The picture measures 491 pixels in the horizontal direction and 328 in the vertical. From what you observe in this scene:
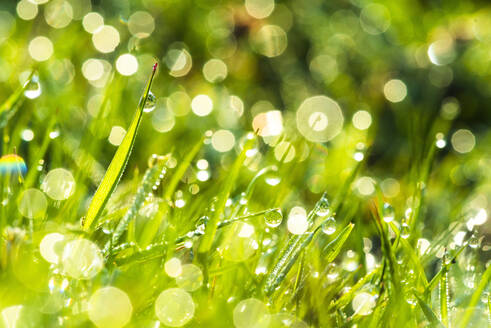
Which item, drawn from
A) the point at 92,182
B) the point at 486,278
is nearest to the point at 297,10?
the point at 92,182

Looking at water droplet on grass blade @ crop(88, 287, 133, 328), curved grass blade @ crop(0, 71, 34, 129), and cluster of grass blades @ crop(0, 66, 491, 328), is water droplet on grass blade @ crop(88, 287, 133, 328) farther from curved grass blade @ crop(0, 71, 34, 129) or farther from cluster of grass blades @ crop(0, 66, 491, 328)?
curved grass blade @ crop(0, 71, 34, 129)

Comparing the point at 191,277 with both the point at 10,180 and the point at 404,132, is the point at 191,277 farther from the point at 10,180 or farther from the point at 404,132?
the point at 404,132

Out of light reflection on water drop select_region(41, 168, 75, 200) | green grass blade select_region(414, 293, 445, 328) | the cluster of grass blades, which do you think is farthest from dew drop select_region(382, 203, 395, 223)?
light reflection on water drop select_region(41, 168, 75, 200)

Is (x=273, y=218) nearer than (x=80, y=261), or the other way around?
(x=80, y=261)

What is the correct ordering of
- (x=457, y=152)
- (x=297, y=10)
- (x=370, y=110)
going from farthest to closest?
(x=297, y=10) < (x=370, y=110) < (x=457, y=152)

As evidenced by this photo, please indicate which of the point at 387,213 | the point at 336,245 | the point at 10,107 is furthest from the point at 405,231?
the point at 10,107

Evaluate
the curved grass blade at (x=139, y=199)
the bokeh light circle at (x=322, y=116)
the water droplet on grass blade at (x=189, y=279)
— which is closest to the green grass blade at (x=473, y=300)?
the water droplet on grass blade at (x=189, y=279)

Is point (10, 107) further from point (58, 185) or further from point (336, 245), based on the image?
point (336, 245)
